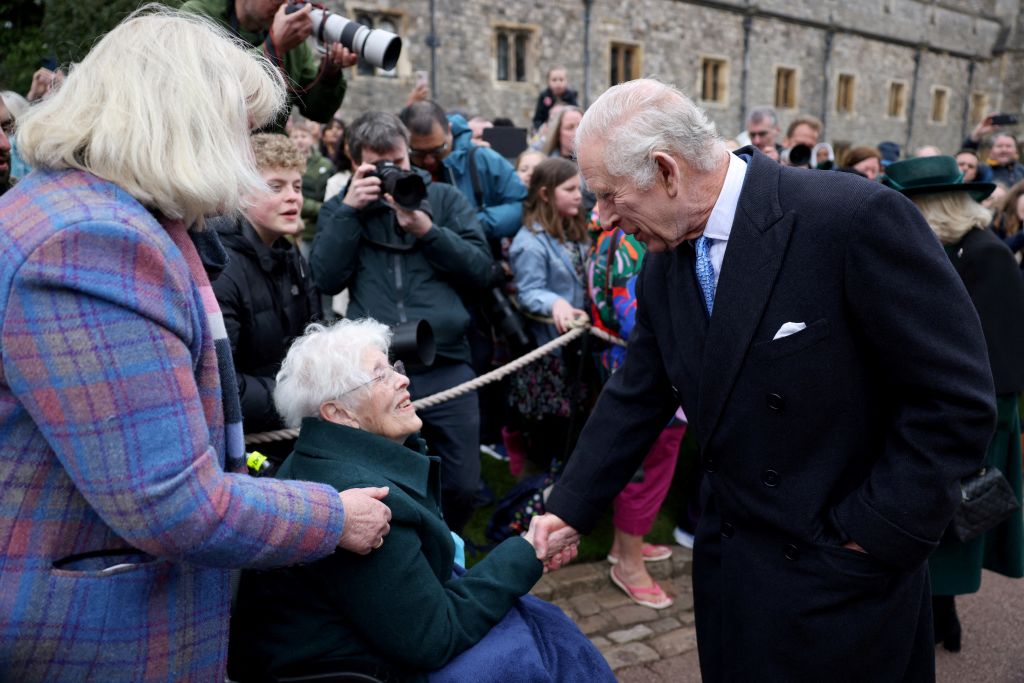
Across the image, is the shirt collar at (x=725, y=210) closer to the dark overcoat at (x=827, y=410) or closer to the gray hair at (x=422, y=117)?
the dark overcoat at (x=827, y=410)

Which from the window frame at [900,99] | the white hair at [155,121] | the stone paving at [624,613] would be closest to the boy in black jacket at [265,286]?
the white hair at [155,121]

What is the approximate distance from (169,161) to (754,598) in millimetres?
1608

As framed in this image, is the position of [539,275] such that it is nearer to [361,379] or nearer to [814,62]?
[361,379]

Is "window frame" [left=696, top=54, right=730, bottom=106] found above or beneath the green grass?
above

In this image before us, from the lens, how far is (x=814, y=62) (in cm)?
2956

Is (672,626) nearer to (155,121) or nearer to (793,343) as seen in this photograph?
(793,343)

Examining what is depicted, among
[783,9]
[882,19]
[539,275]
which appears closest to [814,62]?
[783,9]

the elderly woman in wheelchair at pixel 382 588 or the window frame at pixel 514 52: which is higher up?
the window frame at pixel 514 52

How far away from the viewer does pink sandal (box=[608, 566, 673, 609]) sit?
13.3 feet

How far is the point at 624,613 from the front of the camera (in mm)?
3957

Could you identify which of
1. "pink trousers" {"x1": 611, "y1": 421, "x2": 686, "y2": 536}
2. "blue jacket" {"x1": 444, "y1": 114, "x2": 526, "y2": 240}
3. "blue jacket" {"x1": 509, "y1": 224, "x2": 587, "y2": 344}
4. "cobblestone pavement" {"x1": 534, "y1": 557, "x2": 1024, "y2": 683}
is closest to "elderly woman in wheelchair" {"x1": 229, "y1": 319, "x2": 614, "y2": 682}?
"cobblestone pavement" {"x1": 534, "y1": 557, "x2": 1024, "y2": 683}

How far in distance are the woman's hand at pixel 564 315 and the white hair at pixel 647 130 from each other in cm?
238

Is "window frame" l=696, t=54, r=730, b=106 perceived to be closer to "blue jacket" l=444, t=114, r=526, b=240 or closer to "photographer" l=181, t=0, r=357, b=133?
"blue jacket" l=444, t=114, r=526, b=240

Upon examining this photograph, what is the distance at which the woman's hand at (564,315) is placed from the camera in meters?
4.27
